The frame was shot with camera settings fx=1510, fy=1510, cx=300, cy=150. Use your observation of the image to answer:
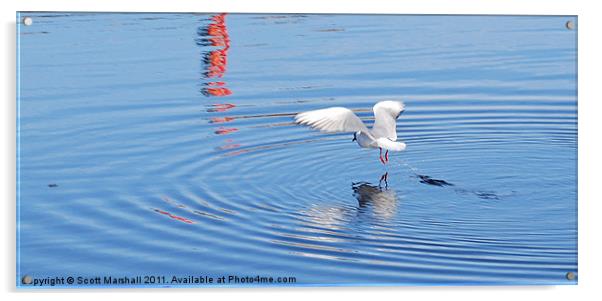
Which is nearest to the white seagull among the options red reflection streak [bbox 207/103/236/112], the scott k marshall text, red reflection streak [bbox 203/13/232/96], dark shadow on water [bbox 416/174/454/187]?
dark shadow on water [bbox 416/174/454/187]

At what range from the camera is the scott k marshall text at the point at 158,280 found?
29.7ft

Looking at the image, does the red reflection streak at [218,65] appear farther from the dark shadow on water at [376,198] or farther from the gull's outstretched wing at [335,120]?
the dark shadow on water at [376,198]

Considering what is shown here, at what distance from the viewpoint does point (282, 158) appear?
1004 centimetres

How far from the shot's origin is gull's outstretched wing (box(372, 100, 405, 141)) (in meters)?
9.52

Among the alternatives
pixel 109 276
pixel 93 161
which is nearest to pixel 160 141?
pixel 93 161

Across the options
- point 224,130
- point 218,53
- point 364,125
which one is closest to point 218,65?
point 218,53

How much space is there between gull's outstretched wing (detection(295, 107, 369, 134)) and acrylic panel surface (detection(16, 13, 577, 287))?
93 millimetres

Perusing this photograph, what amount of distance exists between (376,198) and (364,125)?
0.48 meters

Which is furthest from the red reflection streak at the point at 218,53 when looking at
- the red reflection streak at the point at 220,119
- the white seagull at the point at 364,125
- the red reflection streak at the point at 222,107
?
the white seagull at the point at 364,125

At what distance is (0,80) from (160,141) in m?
1.21

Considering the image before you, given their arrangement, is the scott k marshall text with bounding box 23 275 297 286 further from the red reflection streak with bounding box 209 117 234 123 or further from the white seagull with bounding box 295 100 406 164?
the red reflection streak with bounding box 209 117 234 123

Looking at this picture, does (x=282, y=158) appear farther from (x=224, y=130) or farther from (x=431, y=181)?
(x=431, y=181)

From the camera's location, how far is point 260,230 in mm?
9289

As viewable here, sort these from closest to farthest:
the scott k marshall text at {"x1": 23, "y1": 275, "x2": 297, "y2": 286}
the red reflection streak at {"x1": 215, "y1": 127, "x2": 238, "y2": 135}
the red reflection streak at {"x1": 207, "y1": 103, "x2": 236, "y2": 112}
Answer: the scott k marshall text at {"x1": 23, "y1": 275, "x2": 297, "y2": 286} < the red reflection streak at {"x1": 207, "y1": 103, "x2": 236, "y2": 112} < the red reflection streak at {"x1": 215, "y1": 127, "x2": 238, "y2": 135}
